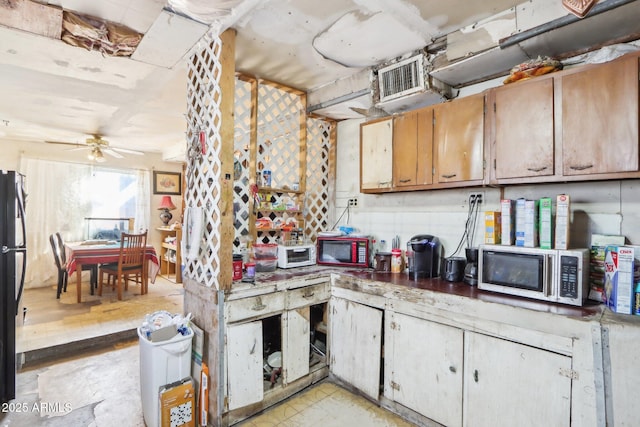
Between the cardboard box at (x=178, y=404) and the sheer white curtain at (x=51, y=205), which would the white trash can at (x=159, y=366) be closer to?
the cardboard box at (x=178, y=404)

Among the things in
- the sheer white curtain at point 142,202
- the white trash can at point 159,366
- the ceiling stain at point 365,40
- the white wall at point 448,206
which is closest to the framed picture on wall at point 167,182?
the sheer white curtain at point 142,202

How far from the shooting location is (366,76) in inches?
106

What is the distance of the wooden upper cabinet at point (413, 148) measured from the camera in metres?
2.38

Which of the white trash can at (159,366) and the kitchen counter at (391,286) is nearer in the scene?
the kitchen counter at (391,286)

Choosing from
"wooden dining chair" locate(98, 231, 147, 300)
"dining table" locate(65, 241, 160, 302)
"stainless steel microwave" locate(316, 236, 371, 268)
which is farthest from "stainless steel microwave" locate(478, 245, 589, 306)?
"dining table" locate(65, 241, 160, 302)

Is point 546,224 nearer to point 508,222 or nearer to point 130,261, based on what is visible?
point 508,222

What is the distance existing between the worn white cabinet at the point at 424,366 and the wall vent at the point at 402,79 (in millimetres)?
1677

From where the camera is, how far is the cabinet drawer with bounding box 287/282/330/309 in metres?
2.29

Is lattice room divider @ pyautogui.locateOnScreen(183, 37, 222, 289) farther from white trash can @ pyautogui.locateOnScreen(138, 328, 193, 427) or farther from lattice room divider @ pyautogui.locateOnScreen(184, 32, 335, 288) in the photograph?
white trash can @ pyautogui.locateOnScreen(138, 328, 193, 427)

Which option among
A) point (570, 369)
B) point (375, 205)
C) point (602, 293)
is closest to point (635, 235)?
point (602, 293)

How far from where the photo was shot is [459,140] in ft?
7.22

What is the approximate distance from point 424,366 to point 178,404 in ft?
5.05

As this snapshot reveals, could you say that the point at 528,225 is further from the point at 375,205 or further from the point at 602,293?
the point at 375,205

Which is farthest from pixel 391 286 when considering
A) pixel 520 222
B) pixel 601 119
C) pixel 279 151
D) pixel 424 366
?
pixel 279 151
